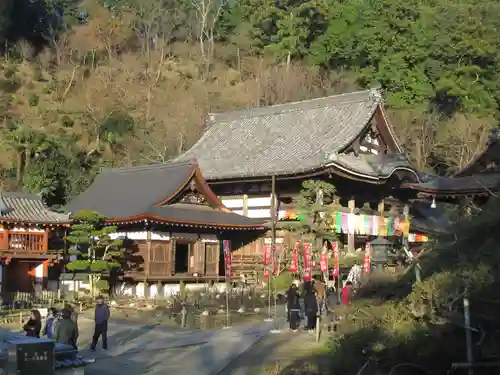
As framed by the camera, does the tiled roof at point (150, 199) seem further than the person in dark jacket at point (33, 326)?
Yes

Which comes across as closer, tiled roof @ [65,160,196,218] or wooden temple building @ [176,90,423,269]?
tiled roof @ [65,160,196,218]

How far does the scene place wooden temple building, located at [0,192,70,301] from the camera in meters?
22.8

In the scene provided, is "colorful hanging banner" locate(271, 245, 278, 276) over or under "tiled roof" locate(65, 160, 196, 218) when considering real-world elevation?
under

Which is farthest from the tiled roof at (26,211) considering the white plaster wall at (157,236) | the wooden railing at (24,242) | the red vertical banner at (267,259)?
the red vertical banner at (267,259)

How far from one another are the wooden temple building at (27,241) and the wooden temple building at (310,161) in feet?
27.1

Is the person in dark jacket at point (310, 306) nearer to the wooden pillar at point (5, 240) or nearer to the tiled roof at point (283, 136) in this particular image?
the tiled roof at point (283, 136)

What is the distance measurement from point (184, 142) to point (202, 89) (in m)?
7.49

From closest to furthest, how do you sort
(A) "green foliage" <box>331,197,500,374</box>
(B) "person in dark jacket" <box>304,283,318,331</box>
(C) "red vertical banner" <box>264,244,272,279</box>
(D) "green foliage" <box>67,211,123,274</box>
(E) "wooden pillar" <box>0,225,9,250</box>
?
(A) "green foliage" <box>331,197,500,374</box>
(B) "person in dark jacket" <box>304,283,318,331</box>
(D) "green foliage" <box>67,211,123,274</box>
(E) "wooden pillar" <box>0,225,9,250</box>
(C) "red vertical banner" <box>264,244,272,279</box>

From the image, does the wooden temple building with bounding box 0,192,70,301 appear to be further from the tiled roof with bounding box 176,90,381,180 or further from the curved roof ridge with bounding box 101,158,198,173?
the tiled roof with bounding box 176,90,381,180

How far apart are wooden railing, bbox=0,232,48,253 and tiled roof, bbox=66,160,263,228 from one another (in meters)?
2.74

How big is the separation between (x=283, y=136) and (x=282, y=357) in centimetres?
2047

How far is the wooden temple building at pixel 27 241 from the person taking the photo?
22.8 metres

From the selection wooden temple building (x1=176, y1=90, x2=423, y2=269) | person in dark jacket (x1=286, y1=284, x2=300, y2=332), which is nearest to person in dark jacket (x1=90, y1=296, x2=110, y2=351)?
person in dark jacket (x1=286, y1=284, x2=300, y2=332)

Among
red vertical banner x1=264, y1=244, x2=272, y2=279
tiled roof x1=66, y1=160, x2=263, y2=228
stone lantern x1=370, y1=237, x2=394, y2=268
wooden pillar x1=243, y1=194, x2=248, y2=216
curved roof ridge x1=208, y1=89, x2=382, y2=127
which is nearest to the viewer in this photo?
stone lantern x1=370, y1=237, x2=394, y2=268
